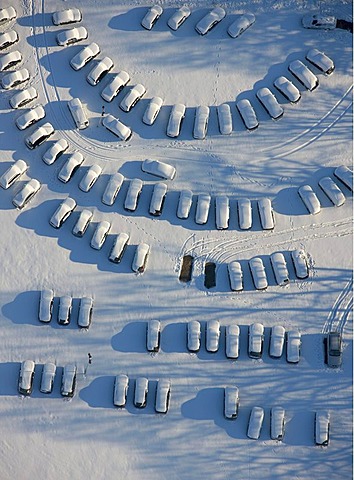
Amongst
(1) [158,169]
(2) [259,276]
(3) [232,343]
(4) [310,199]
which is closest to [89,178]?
(1) [158,169]

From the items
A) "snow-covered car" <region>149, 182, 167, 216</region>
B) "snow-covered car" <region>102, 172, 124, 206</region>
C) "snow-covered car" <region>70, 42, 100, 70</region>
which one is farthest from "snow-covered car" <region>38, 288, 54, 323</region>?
"snow-covered car" <region>70, 42, 100, 70</region>

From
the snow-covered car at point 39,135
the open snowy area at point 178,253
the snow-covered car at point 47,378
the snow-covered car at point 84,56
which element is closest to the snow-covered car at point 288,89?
the open snowy area at point 178,253

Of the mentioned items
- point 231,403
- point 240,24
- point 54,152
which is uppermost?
point 240,24

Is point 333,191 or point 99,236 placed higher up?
point 333,191

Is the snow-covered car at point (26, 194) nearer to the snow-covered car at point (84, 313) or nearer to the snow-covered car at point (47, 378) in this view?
the snow-covered car at point (84, 313)

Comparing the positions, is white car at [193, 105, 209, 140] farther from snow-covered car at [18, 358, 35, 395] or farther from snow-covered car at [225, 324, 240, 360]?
snow-covered car at [18, 358, 35, 395]

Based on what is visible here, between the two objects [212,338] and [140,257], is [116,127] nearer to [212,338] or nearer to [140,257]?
[140,257]

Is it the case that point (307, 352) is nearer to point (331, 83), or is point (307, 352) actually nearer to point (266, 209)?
point (266, 209)
